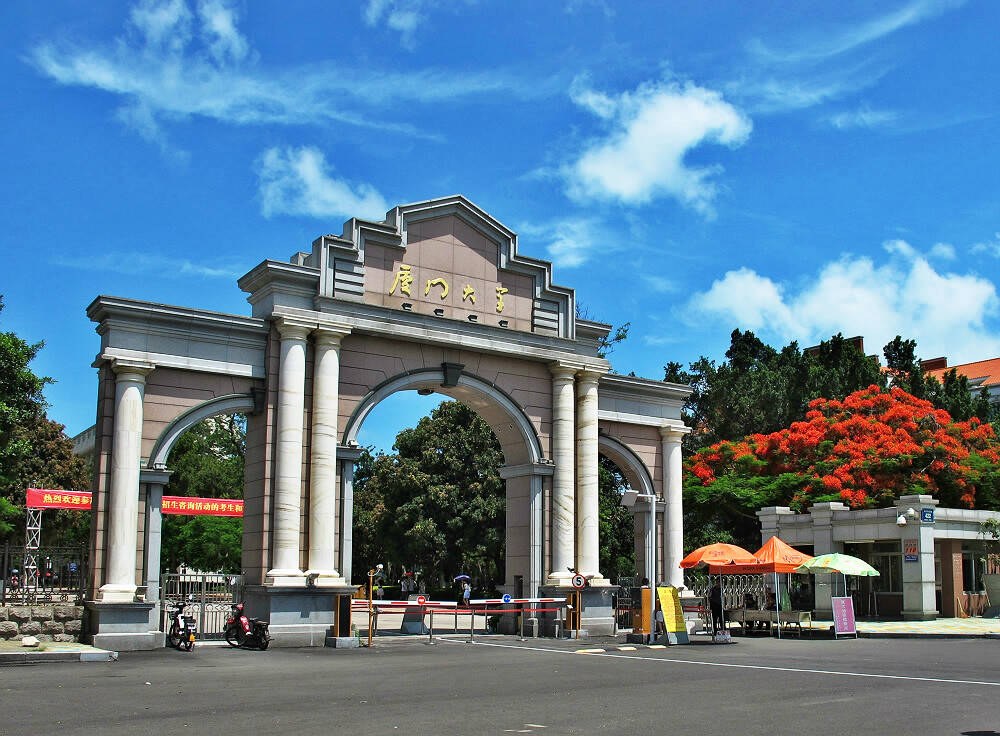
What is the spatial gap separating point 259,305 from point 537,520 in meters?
7.55

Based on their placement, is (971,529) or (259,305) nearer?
(259,305)

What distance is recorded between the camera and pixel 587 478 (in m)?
23.2

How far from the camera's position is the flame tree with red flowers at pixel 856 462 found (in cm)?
3275

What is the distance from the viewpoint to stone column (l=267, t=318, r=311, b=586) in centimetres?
1922

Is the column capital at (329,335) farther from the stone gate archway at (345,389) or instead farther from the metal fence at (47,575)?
the metal fence at (47,575)

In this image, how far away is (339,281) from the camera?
20.8m

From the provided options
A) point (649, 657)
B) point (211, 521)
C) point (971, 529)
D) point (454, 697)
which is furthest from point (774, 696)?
point (211, 521)

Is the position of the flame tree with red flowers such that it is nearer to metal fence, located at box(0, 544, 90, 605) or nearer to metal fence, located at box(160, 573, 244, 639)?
metal fence, located at box(160, 573, 244, 639)

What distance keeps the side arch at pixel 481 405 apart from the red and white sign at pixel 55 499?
17.4m

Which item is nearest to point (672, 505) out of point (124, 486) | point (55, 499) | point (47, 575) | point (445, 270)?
point (445, 270)

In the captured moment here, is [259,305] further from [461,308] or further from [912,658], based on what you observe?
[912,658]

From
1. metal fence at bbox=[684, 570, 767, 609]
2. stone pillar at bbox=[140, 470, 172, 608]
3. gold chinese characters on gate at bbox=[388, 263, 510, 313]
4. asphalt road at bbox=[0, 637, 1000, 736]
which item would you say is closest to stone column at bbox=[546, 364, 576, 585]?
gold chinese characters on gate at bbox=[388, 263, 510, 313]

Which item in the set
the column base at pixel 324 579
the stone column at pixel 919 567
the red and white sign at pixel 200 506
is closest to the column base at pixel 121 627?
the column base at pixel 324 579

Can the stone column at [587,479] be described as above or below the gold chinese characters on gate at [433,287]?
below
